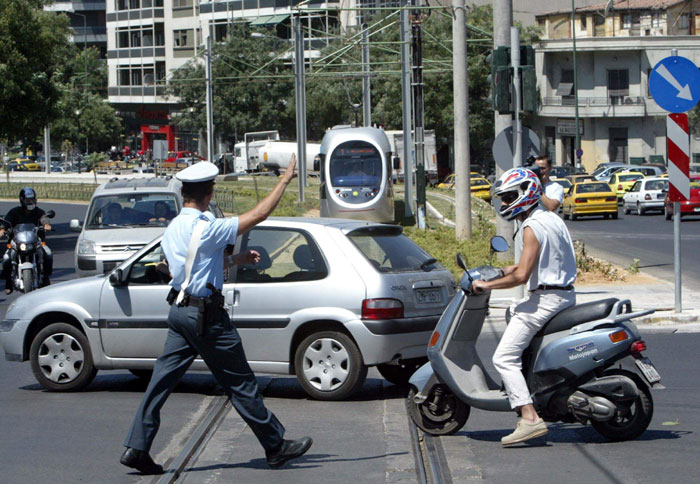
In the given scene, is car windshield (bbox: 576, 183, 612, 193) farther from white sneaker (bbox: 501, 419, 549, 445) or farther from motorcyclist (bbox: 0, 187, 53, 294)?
white sneaker (bbox: 501, 419, 549, 445)

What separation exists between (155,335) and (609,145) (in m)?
63.7

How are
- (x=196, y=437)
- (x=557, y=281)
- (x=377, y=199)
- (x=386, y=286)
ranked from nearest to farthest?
(x=557, y=281)
(x=196, y=437)
(x=386, y=286)
(x=377, y=199)

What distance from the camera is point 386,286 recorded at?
28.2ft

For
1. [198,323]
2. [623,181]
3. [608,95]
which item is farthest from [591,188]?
[198,323]

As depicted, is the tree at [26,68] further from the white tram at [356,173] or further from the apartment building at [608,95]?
the apartment building at [608,95]

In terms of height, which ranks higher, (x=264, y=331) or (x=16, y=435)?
(x=264, y=331)

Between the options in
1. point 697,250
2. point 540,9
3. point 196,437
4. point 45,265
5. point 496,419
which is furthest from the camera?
point 540,9

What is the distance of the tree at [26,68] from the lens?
29.4 meters

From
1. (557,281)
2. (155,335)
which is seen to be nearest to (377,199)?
(155,335)

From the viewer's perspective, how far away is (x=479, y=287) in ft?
21.9

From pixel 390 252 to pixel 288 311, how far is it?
1.03 metres

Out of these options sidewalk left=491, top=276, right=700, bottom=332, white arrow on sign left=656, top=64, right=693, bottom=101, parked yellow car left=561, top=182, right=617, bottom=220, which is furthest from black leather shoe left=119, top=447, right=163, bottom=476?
parked yellow car left=561, top=182, right=617, bottom=220

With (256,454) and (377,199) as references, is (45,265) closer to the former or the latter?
(256,454)

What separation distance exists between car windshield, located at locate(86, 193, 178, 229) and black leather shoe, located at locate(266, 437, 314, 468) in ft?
36.9
